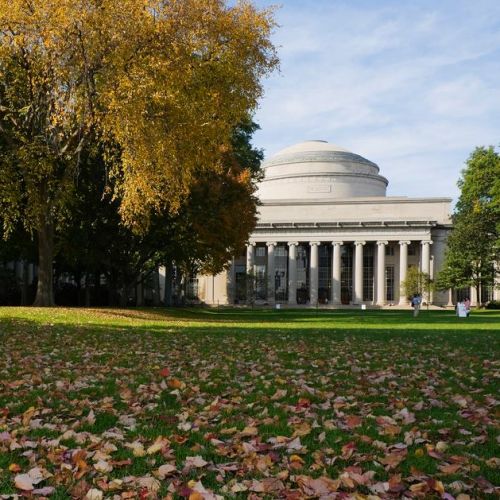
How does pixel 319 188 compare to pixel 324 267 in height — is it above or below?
above

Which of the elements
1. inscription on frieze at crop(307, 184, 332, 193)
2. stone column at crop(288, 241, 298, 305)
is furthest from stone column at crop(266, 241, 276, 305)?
inscription on frieze at crop(307, 184, 332, 193)

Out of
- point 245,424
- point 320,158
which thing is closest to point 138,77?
point 245,424

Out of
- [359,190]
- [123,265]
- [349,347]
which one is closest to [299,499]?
[349,347]

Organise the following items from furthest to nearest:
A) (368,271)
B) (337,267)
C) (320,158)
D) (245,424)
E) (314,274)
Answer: (320,158), (368,271), (314,274), (337,267), (245,424)

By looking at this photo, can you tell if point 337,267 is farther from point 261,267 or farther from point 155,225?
point 155,225

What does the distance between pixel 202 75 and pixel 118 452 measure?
1860 centimetres

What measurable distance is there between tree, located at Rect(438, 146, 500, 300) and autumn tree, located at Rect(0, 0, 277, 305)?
41364mm

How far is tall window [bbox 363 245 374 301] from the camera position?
290ft

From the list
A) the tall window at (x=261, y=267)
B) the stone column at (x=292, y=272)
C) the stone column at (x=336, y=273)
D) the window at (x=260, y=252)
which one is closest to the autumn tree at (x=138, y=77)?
the stone column at (x=336, y=273)

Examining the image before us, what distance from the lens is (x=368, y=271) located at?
88938 mm

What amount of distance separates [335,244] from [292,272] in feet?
23.7

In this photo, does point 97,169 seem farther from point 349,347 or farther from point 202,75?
point 349,347

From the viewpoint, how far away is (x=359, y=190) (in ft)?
312

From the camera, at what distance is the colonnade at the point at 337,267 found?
274 ft
